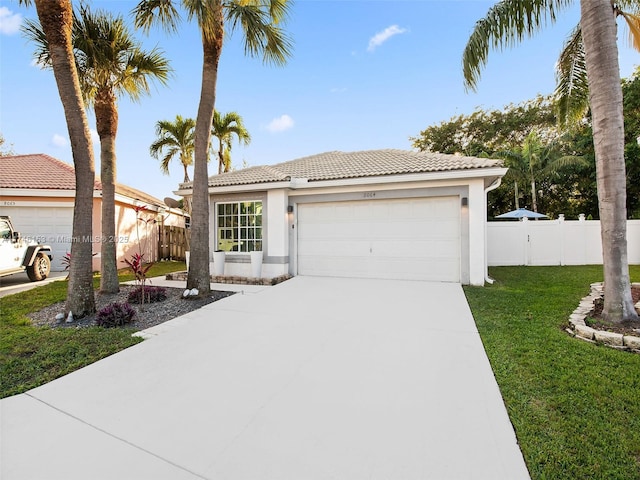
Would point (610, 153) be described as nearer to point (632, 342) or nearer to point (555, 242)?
point (632, 342)

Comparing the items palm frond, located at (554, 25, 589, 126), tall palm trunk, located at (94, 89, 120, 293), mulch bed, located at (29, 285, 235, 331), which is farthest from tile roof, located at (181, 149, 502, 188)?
Answer: mulch bed, located at (29, 285, 235, 331)

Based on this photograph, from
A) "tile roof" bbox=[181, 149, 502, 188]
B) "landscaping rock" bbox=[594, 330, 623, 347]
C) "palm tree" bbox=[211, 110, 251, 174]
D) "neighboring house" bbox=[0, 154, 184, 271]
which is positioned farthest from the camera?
"palm tree" bbox=[211, 110, 251, 174]

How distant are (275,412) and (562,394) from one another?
9.17 ft

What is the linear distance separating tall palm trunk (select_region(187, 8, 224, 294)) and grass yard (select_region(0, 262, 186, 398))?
246 centimetres

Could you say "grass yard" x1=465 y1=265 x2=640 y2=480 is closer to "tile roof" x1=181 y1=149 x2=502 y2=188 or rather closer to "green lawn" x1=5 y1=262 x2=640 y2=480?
"green lawn" x1=5 y1=262 x2=640 y2=480

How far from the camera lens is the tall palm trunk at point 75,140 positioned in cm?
545

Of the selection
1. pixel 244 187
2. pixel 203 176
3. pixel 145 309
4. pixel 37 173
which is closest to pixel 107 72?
pixel 203 176

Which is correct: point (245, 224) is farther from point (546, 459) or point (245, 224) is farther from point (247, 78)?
point (546, 459)

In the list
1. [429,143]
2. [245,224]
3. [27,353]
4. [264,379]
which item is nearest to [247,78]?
[245,224]

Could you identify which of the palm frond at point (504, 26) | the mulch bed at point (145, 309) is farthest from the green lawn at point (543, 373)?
the palm frond at point (504, 26)

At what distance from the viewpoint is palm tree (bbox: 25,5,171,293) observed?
23.6ft

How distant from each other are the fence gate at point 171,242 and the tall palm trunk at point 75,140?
12.3 meters

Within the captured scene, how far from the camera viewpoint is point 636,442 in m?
2.34

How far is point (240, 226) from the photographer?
1089cm
